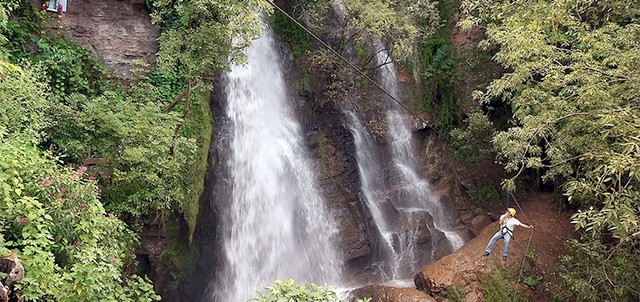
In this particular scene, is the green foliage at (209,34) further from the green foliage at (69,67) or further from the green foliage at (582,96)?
the green foliage at (582,96)

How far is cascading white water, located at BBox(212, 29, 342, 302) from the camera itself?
11.6 meters

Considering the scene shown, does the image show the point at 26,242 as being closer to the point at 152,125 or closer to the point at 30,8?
the point at 152,125

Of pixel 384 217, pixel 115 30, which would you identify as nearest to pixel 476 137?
pixel 384 217

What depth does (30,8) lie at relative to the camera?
996cm

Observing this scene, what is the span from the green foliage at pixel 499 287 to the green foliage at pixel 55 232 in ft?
24.7

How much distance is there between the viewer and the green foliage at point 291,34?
15.2 metres

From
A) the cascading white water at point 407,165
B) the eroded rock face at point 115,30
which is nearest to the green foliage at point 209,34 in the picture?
the eroded rock face at point 115,30

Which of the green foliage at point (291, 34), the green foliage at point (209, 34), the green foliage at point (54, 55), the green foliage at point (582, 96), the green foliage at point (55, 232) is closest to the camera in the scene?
the green foliage at point (55, 232)

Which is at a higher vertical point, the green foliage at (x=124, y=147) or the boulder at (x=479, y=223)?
the green foliage at (x=124, y=147)

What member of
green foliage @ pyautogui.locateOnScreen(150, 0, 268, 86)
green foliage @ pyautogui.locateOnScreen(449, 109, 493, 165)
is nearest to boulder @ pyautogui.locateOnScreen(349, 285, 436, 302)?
green foliage @ pyautogui.locateOnScreen(449, 109, 493, 165)

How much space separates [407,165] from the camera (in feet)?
51.7

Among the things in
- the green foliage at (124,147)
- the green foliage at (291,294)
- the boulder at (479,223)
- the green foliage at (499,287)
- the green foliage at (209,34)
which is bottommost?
the green foliage at (499,287)

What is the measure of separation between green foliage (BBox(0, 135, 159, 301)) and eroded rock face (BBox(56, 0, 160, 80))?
5.08 m

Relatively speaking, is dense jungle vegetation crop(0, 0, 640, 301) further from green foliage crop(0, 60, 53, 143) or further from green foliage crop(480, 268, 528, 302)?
green foliage crop(480, 268, 528, 302)
